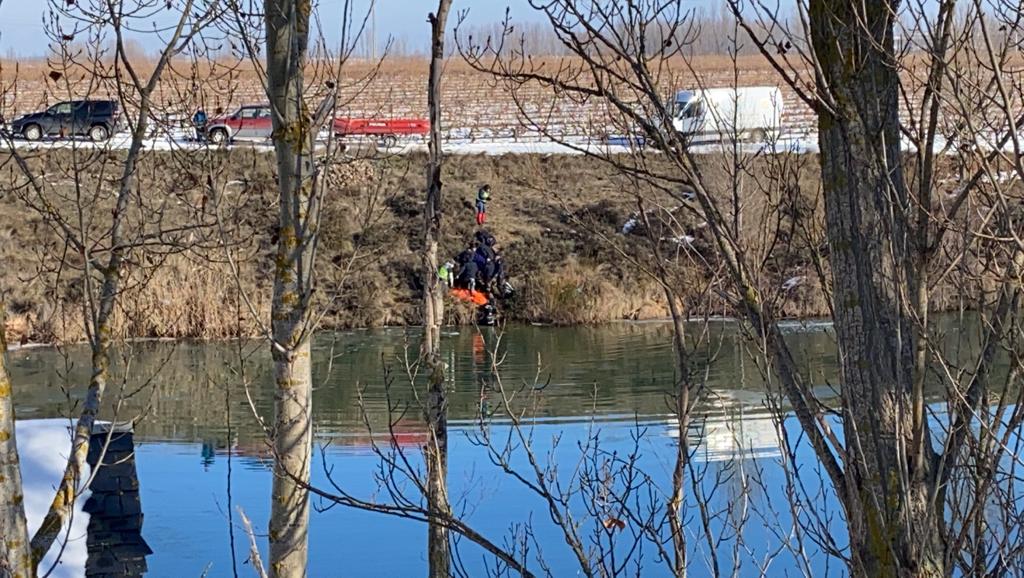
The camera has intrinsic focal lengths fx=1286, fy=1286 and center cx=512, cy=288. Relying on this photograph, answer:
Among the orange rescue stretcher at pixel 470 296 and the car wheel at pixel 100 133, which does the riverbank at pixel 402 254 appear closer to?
the orange rescue stretcher at pixel 470 296

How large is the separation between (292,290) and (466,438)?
7.36 meters

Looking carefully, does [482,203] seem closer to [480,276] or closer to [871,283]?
[480,276]

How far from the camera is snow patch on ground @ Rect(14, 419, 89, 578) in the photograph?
787cm

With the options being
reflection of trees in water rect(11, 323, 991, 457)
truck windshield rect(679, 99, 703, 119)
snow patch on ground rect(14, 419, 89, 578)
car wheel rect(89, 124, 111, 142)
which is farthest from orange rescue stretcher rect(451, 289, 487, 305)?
truck windshield rect(679, 99, 703, 119)

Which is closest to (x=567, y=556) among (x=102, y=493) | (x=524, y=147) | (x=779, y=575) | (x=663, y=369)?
(x=779, y=575)

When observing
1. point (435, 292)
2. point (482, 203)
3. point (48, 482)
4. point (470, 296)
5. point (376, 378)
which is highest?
point (435, 292)

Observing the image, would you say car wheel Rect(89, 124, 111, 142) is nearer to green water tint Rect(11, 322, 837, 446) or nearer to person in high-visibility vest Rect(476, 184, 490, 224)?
green water tint Rect(11, 322, 837, 446)

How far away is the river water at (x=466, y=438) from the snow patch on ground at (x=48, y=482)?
1.74 feet

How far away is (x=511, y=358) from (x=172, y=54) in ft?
44.2

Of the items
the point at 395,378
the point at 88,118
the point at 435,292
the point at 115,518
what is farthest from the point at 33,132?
the point at 88,118

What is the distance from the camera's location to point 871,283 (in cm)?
380

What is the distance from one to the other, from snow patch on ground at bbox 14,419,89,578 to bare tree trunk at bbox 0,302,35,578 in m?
4.09

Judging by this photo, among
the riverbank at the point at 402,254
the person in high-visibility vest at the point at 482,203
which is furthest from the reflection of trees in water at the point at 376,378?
the person in high-visibility vest at the point at 482,203

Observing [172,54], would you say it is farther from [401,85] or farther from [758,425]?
→ [401,85]
